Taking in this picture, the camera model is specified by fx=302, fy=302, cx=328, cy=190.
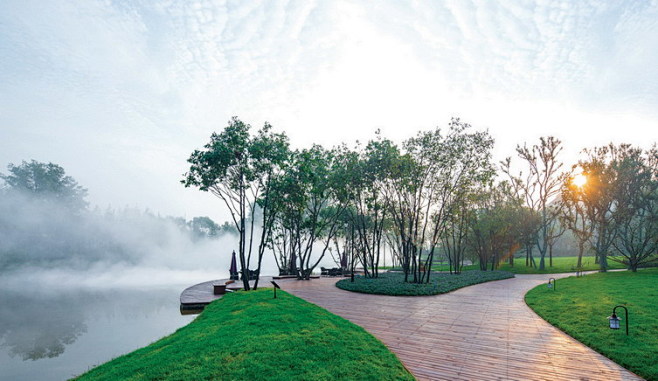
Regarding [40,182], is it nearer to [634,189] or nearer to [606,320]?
[606,320]

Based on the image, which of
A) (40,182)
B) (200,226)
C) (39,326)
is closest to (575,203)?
(39,326)

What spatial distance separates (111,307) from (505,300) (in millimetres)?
Answer: 22390

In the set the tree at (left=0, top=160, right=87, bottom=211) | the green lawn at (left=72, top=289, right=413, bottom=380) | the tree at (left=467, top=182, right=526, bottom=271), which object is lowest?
the green lawn at (left=72, top=289, right=413, bottom=380)

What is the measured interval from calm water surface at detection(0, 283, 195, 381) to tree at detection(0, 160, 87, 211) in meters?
44.6

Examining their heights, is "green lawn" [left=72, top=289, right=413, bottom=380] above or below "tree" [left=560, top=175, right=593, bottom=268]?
below

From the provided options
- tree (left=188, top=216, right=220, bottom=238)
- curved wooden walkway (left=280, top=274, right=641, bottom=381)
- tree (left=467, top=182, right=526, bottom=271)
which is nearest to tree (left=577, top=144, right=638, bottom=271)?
tree (left=467, top=182, right=526, bottom=271)

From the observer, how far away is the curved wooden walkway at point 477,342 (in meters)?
5.54

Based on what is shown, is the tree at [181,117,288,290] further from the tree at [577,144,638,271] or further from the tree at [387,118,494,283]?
the tree at [577,144,638,271]

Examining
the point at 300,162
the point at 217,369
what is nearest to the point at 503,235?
the point at 300,162

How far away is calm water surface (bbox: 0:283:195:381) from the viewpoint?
972cm

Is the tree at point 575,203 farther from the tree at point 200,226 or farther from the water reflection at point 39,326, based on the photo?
the tree at point 200,226

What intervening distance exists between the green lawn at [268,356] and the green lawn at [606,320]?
191 inches

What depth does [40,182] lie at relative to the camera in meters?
56.2

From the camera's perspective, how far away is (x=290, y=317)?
335 inches
